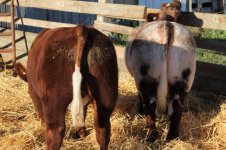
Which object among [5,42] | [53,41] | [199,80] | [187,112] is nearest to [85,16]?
[5,42]

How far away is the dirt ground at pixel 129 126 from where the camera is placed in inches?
174

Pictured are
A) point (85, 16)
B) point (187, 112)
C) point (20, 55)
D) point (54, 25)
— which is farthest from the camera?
point (85, 16)

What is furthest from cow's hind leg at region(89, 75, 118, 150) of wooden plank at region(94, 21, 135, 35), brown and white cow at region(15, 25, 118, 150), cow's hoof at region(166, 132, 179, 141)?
wooden plank at region(94, 21, 135, 35)

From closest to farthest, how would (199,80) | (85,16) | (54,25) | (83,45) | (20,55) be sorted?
(83,45)
(199,80)
(54,25)
(20,55)
(85,16)

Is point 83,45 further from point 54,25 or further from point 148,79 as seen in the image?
point 54,25

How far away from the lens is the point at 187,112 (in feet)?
17.6

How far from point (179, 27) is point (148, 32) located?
344 mm

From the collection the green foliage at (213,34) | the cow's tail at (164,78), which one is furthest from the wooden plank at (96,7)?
the green foliage at (213,34)

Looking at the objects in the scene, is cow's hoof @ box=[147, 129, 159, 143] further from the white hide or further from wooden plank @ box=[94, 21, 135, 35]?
wooden plank @ box=[94, 21, 135, 35]

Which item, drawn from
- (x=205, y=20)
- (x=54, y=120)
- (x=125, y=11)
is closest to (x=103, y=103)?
(x=54, y=120)

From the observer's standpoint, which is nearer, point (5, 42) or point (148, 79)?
point (148, 79)

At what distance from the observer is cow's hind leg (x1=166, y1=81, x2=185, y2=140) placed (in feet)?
14.6

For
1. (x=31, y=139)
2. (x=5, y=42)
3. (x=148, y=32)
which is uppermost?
(x=148, y=32)

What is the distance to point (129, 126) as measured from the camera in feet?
16.3
